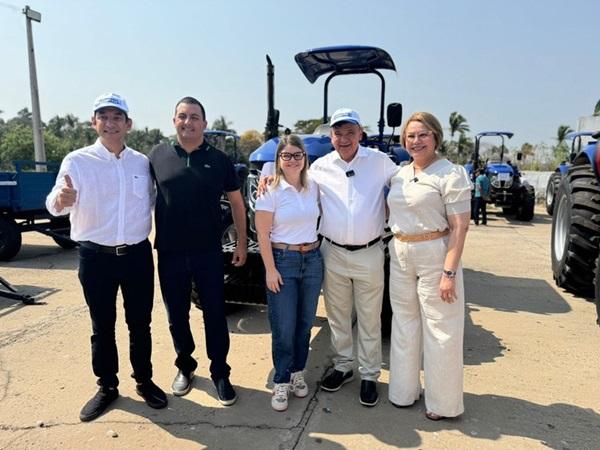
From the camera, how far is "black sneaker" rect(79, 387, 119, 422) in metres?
2.83

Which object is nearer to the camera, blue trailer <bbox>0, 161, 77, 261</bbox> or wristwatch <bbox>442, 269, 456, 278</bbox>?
wristwatch <bbox>442, 269, 456, 278</bbox>

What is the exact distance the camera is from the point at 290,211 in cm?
281

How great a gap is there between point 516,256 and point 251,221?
5477 mm

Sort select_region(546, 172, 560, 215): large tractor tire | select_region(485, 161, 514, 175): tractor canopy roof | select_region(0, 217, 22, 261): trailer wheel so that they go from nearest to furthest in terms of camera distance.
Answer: select_region(0, 217, 22, 261): trailer wheel
select_region(546, 172, 560, 215): large tractor tire
select_region(485, 161, 514, 175): tractor canopy roof

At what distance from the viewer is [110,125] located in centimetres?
277

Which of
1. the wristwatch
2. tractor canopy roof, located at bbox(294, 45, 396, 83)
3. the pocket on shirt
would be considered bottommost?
the wristwatch

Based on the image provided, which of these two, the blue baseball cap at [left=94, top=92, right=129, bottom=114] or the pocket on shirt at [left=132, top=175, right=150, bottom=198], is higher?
the blue baseball cap at [left=94, top=92, right=129, bottom=114]

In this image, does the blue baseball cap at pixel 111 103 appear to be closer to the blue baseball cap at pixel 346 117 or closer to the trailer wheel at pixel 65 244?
the blue baseball cap at pixel 346 117

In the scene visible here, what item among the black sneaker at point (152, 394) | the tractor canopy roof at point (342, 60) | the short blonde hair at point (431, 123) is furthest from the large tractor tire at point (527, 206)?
the black sneaker at point (152, 394)

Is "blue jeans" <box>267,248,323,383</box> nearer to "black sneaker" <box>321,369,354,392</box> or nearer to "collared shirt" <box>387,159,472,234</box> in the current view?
"black sneaker" <box>321,369,354,392</box>

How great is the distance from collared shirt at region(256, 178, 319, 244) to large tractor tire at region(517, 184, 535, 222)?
11644 mm

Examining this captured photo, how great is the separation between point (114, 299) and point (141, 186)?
2.37 feet

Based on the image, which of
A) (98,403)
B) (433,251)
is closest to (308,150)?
(433,251)

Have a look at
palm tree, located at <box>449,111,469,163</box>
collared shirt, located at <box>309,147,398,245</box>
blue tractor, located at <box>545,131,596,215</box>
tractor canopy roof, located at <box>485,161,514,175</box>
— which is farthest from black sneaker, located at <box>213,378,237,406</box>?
palm tree, located at <box>449,111,469,163</box>
